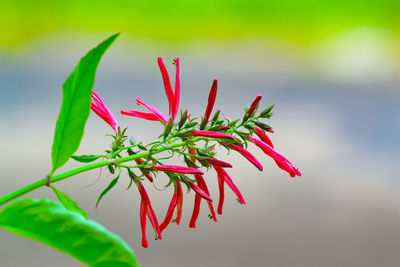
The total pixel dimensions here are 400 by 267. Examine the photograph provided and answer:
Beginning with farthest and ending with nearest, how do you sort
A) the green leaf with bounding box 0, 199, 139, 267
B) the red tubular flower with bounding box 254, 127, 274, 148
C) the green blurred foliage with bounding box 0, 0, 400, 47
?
1. the green blurred foliage with bounding box 0, 0, 400, 47
2. the red tubular flower with bounding box 254, 127, 274, 148
3. the green leaf with bounding box 0, 199, 139, 267

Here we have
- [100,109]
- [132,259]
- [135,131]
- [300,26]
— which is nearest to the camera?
[132,259]

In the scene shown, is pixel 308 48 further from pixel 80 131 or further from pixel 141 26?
pixel 80 131

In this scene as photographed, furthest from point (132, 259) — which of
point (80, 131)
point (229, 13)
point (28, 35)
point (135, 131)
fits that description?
point (28, 35)

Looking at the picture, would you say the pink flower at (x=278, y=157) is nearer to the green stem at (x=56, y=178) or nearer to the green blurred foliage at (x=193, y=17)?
the green stem at (x=56, y=178)

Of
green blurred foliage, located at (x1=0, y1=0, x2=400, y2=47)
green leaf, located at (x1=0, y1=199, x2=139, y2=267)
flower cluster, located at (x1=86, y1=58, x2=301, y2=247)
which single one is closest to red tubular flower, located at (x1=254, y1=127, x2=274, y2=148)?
flower cluster, located at (x1=86, y1=58, x2=301, y2=247)

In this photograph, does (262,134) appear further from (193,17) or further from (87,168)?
(193,17)

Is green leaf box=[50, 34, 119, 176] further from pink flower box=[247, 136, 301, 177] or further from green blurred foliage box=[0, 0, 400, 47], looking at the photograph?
green blurred foliage box=[0, 0, 400, 47]
